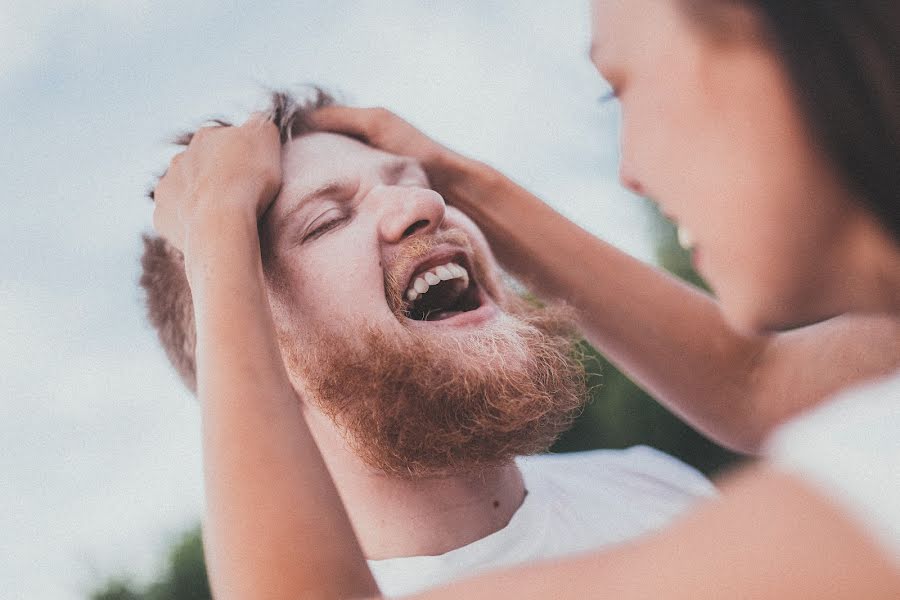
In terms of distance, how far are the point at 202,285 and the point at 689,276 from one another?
1367 mm

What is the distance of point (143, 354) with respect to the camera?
1.43 metres

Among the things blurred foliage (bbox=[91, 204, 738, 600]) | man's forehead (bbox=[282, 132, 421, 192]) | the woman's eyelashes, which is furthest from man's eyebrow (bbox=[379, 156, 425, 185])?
blurred foliage (bbox=[91, 204, 738, 600])

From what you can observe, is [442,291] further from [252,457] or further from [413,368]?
[252,457]

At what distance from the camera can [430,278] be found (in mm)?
1222

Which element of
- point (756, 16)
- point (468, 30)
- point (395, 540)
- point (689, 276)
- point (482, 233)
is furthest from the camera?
point (689, 276)

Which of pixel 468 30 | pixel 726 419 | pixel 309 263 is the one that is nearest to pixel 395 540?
pixel 309 263

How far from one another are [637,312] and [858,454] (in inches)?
31.9

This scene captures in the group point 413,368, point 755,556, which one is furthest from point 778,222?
point 413,368

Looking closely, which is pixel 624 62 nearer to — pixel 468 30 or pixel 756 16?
pixel 756 16

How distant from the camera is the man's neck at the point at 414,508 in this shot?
3.88ft

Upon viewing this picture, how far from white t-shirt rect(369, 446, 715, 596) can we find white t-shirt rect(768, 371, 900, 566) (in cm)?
71

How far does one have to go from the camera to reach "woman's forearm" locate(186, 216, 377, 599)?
27.8 inches

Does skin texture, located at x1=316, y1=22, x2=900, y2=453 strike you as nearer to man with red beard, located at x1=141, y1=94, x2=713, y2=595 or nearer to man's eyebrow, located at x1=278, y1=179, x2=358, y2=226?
man with red beard, located at x1=141, y1=94, x2=713, y2=595

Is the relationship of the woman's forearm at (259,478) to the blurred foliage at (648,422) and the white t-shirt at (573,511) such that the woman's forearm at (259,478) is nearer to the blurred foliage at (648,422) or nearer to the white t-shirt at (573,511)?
the white t-shirt at (573,511)
